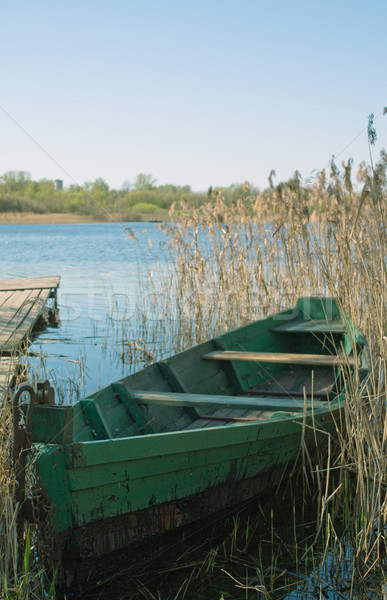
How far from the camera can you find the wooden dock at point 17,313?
17.6 feet

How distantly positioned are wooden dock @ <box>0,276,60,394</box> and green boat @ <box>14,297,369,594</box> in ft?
→ 3.01

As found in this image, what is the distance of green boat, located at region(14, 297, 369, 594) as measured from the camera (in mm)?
2969

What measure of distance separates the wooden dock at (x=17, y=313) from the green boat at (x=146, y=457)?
0.92 meters

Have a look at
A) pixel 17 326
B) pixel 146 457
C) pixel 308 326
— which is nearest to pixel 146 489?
pixel 146 457

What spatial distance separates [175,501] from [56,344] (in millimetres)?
6505

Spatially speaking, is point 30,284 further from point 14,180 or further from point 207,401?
point 14,180

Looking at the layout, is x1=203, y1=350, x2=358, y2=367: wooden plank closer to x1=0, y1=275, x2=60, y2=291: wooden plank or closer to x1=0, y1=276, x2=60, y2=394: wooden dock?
x1=0, y1=276, x2=60, y2=394: wooden dock

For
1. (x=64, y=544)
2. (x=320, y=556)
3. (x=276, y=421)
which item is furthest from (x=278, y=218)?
(x=64, y=544)

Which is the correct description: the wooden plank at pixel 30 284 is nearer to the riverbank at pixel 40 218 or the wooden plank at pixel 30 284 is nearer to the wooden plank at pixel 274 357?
the wooden plank at pixel 274 357

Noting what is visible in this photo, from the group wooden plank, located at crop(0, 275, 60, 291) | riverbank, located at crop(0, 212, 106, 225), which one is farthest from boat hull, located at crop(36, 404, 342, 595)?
riverbank, located at crop(0, 212, 106, 225)

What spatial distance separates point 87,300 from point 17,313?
8.77m

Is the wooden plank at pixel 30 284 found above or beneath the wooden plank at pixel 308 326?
above

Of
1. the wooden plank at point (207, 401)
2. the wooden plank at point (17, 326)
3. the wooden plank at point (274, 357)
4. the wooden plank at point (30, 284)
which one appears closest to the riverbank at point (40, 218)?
the wooden plank at point (30, 284)

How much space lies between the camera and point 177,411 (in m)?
4.80
